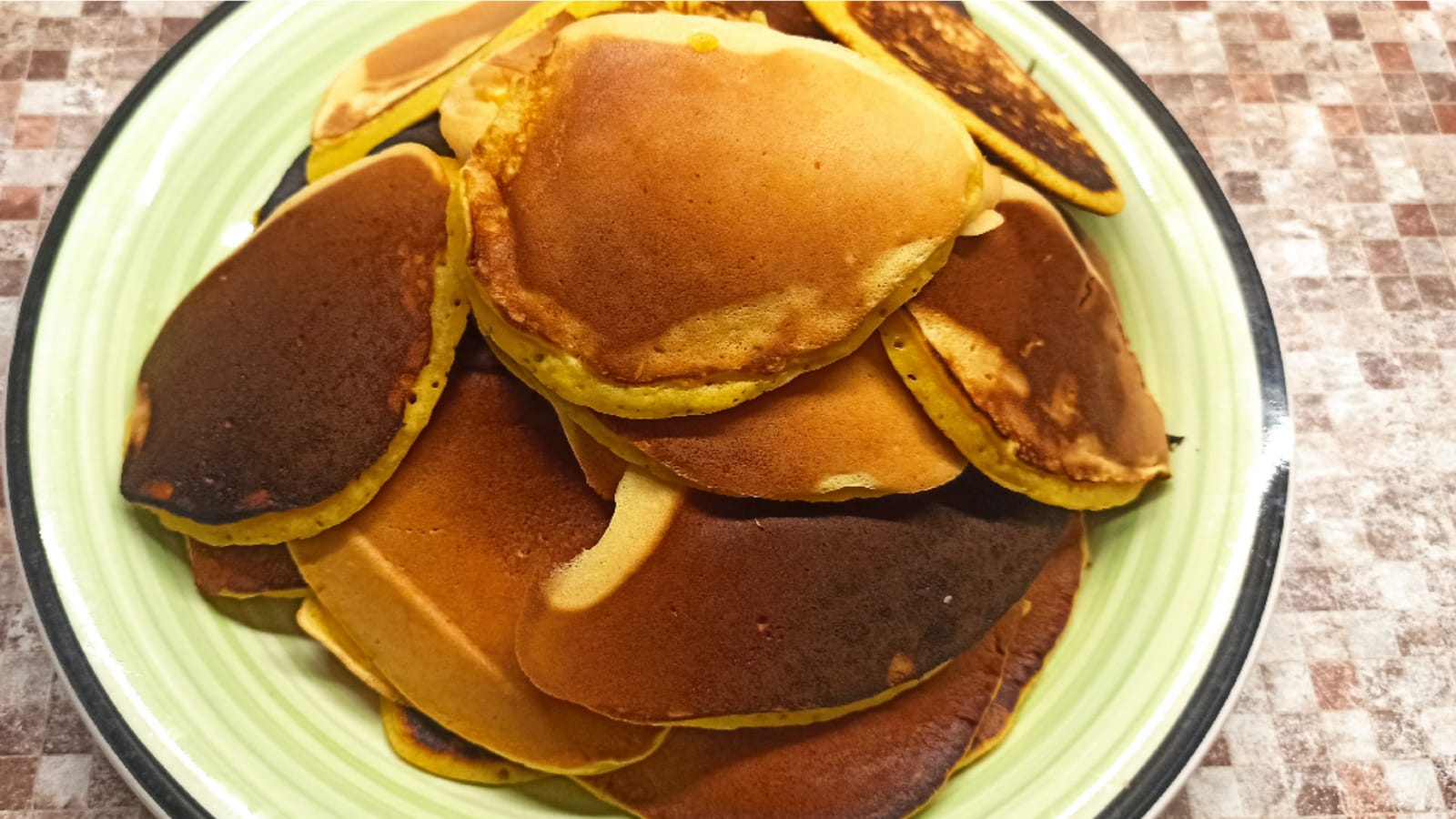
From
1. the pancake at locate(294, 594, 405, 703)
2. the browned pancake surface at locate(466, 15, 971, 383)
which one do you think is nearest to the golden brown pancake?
the browned pancake surface at locate(466, 15, 971, 383)

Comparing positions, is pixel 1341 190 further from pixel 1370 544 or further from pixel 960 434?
pixel 960 434

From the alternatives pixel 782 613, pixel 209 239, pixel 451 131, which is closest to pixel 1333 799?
pixel 782 613

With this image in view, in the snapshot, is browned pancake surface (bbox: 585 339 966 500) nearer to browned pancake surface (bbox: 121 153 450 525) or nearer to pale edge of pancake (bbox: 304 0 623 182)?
browned pancake surface (bbox: 121 153 450 525)

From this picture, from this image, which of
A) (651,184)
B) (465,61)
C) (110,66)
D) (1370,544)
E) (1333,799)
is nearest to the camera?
(651,184)

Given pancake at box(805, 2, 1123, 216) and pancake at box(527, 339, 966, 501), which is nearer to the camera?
pancake at box(527, 339, 966, 501)

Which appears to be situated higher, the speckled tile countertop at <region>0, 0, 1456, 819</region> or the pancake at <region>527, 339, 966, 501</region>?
the pancake at <region>527, 339, 966, 501</region>

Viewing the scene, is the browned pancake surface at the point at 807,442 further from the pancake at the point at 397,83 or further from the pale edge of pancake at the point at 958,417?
the pancake at the point at 397,83

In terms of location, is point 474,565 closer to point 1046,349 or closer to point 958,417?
point 958,417
